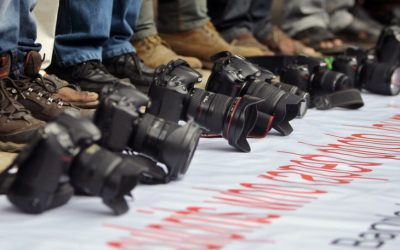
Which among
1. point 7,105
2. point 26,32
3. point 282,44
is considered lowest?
point 282,44

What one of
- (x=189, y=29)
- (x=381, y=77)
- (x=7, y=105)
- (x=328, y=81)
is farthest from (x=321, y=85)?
(x=7, y=105)

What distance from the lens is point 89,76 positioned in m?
2.08

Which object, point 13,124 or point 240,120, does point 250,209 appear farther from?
point 13,124

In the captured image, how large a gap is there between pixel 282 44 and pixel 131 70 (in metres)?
1.20

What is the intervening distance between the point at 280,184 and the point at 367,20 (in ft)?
8.80

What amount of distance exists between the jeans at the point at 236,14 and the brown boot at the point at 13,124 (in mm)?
1529

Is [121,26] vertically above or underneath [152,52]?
above

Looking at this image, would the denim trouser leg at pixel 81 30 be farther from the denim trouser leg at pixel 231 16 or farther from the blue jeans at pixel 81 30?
the denim trouser leg at pixel 231 16

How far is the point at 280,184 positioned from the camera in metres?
1.50

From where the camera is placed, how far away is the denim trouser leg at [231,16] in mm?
3113

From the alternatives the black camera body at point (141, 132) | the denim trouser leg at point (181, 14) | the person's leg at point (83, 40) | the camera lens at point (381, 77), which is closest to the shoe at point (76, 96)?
the person's leg at point (83, 40)

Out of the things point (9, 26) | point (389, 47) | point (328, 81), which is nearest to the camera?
point (9, 26)

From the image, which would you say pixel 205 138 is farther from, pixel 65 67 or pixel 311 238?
pixel 311 238

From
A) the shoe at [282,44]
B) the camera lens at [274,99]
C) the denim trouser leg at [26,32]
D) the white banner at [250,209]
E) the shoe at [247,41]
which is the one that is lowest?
the shoe at [282,44]
